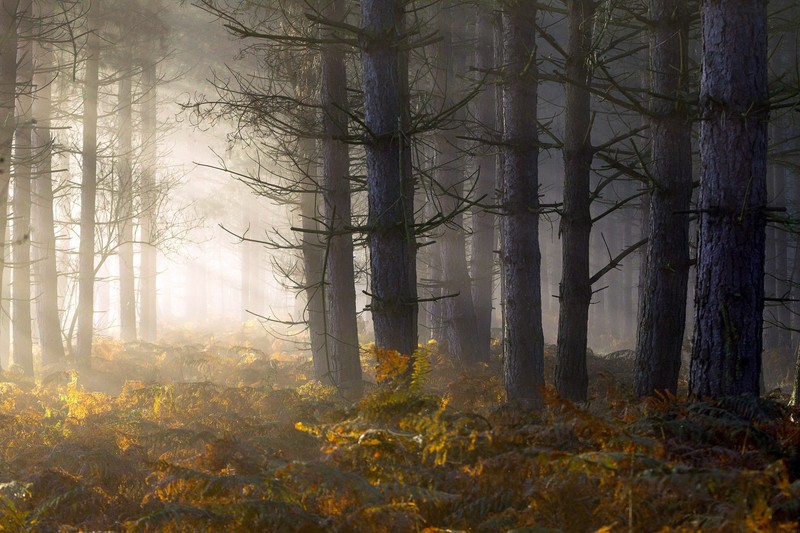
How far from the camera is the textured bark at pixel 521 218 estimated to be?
904 centimetres

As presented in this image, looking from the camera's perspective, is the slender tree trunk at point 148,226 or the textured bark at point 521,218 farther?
the slender tree trunk at point 148,226

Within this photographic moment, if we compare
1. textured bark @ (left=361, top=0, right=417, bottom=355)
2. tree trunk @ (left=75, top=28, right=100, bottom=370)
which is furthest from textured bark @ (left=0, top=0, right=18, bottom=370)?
textured bark @ (left=361, top=0, right=417, bottom=355)

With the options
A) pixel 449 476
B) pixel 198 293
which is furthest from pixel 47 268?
pixel 198 293

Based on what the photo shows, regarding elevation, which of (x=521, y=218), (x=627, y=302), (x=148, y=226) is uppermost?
(x=148, y=226)

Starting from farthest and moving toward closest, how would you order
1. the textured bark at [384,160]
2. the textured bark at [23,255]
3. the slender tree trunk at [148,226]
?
the slender tree trunk at [148,226] → the textured bark at [23,255] → the textured bark at [384,160]

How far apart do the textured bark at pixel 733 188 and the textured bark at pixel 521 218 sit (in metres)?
3.43

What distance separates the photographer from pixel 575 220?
330 inches

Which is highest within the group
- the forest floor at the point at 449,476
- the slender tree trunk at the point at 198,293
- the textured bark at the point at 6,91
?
the textured bark at the point at 6,91

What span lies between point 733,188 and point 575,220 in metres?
3.01

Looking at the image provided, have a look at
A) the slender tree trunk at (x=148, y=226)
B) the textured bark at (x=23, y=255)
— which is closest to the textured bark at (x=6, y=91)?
the textured bark at (x=23, y=255)

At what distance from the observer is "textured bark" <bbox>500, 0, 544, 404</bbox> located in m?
9.04

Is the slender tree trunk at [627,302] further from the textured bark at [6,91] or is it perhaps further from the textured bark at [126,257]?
the textured bark at [6,91]

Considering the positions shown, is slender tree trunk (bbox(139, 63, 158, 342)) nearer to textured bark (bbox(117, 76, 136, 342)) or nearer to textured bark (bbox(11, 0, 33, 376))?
textured bark (bbox(117, 76, 136, 342))

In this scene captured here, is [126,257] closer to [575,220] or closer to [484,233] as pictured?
[484,233]
